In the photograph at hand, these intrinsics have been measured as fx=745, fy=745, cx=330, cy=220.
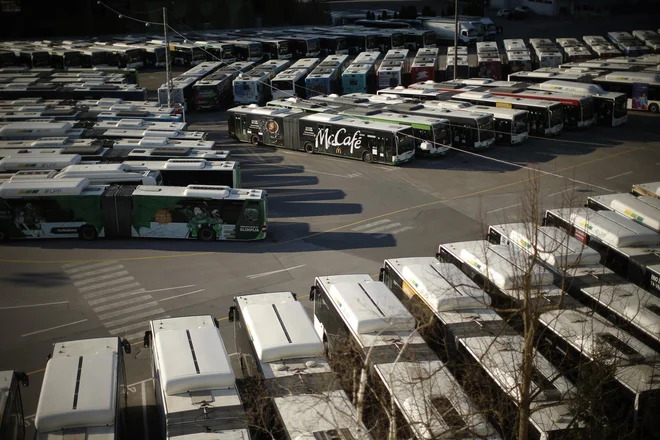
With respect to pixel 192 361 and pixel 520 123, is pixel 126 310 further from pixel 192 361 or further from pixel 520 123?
pixel 520 123

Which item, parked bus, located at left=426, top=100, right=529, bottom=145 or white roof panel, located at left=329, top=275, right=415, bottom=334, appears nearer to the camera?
white roof panel, located at left=329, top=275, right=415, bottom=334

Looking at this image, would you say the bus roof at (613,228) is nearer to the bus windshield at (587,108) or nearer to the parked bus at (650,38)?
the bus windshield at (587,108)

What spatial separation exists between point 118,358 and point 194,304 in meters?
8.11

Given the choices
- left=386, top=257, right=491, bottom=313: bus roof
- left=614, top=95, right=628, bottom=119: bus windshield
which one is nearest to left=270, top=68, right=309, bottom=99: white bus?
left=614, top=95, right=628, bottom=119: bus windshield

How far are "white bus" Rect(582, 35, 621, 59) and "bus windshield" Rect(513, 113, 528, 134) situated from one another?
33052mm

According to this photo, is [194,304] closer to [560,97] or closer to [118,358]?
[118,358]

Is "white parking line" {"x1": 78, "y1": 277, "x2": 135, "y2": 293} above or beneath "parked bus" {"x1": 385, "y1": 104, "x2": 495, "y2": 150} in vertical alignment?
beneath

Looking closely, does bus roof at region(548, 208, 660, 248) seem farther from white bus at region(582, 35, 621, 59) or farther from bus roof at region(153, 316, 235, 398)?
white bus at region(582, 35, 621, 59)

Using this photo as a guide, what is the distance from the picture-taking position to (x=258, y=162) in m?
45.8

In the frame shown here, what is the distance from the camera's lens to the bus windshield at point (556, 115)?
49.1 m

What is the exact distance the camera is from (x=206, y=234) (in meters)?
32.1

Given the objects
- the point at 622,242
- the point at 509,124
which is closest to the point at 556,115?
the point at 509,124

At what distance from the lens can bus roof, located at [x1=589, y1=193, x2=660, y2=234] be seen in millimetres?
27827

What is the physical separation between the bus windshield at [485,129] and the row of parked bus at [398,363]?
2241 cm
